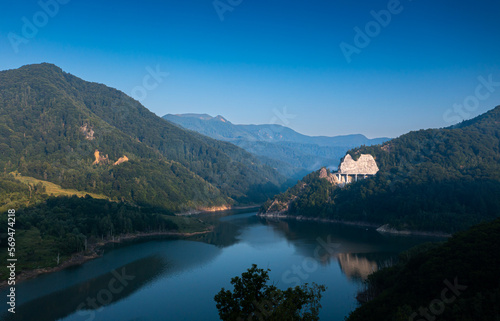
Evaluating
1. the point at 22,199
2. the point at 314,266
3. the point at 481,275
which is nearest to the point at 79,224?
the point at 22,199

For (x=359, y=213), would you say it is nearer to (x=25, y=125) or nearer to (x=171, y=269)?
(x=171, y=269)

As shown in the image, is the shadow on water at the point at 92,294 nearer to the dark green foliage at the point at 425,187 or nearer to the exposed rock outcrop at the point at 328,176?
the dark green foliage at the point at 425,187

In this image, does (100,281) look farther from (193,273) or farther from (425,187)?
(425,187)

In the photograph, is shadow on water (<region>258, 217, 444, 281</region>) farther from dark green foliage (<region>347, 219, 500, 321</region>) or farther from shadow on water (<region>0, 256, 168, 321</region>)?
shadow on water (<region>0, 256, 168, 321</region>)

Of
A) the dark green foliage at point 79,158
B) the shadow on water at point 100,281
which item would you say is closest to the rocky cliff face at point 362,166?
the dark green foliage at point 79,158

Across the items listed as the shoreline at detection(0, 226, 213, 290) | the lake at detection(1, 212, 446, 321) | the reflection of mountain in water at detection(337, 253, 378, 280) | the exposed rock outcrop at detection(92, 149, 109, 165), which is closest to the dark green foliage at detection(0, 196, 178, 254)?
the shoreline at detection(0, 226, 213, 290)

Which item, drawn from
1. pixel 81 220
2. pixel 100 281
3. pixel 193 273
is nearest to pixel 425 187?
pixel 193 273
